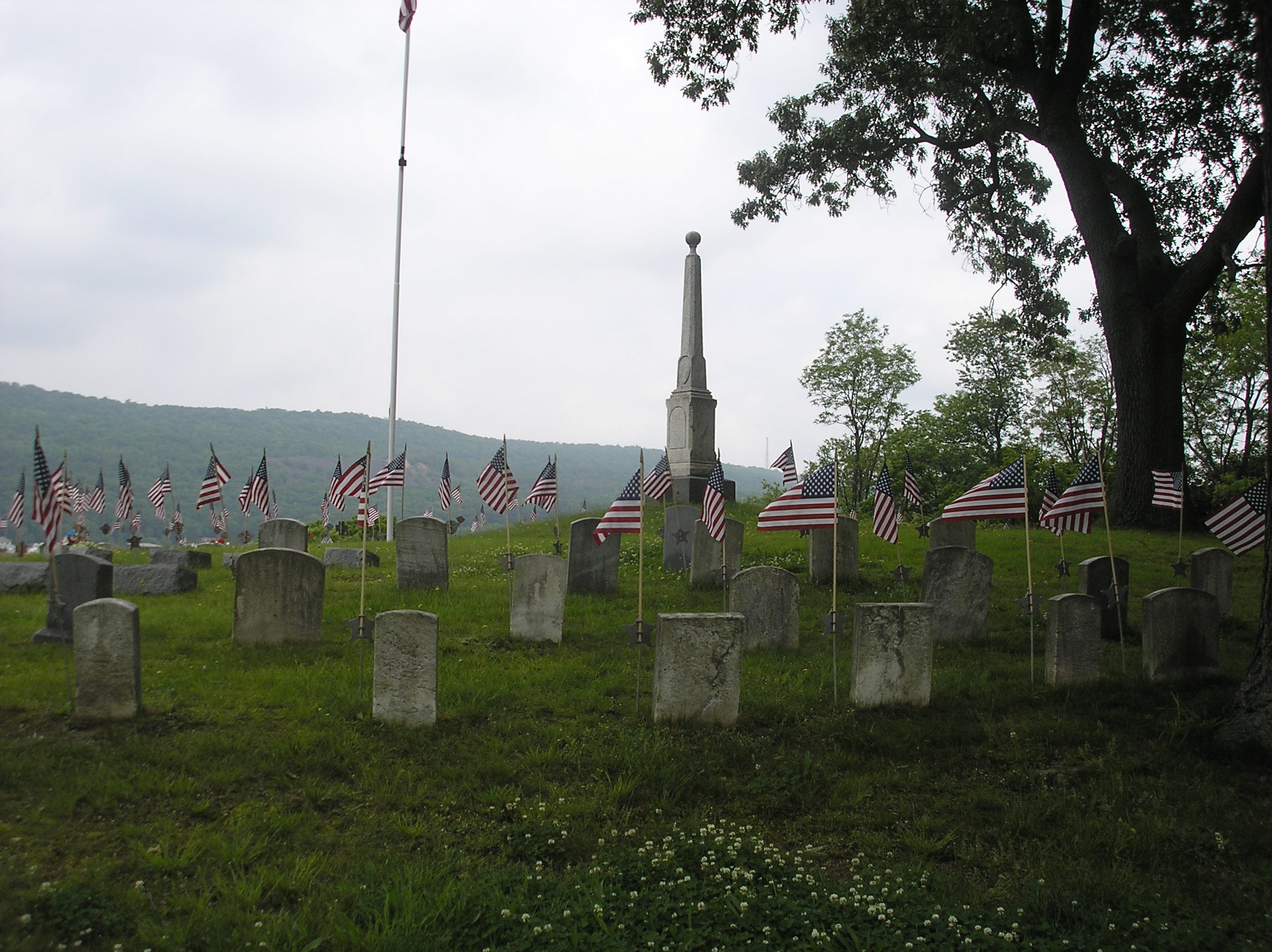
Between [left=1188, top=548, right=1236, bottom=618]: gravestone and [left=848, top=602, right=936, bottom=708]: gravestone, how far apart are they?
541 centimetres

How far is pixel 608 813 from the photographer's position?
517cm

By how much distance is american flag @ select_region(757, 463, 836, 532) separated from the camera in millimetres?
8016

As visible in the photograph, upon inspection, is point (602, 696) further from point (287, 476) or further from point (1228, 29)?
point (287, 476)

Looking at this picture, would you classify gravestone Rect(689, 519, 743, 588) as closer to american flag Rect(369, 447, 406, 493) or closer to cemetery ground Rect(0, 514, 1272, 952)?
cemetery ground Rect(0, 514, 1272, 952)

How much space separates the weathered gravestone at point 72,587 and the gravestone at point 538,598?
4032 millimetres

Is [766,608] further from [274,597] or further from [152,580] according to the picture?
[152,580]

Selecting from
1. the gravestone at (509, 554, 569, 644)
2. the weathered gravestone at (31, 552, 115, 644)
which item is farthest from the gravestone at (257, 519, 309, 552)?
the gravestone at (509, 554, 569, 644)

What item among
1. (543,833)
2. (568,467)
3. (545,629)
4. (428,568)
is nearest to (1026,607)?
(545,629)

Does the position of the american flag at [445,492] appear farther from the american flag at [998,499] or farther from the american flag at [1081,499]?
the american flag at [1081,499]

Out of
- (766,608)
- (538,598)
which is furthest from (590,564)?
(766,608)

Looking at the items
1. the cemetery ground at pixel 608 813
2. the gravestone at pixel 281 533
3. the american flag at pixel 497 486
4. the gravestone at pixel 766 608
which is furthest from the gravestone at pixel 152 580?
the gravestone at pixel 766 608

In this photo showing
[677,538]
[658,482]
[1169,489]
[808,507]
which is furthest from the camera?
[677,538]

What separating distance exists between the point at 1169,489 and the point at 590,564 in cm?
859

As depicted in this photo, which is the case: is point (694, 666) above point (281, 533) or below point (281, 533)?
below
